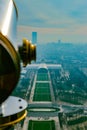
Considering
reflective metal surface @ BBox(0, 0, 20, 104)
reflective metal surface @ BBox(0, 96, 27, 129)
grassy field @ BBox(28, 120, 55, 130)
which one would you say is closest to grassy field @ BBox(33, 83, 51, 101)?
grassy field @ BBox(28, 120, 55, 130)

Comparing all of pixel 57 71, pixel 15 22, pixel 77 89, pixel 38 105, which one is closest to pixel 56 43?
pixel 57 71

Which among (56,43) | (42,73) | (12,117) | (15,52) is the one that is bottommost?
(12,117)

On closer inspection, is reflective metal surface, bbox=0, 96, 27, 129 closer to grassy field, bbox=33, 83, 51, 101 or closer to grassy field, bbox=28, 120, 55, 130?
grassy field, bbox=28, 120, 55, 130

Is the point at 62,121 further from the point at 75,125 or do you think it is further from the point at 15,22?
the point at 15,22

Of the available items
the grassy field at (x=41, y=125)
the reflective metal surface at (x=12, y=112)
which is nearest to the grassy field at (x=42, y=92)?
the grassy field at (x=41, y=125)

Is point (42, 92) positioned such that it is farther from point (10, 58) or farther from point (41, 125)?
point (10, 58)

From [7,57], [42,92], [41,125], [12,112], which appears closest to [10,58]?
[7,57]

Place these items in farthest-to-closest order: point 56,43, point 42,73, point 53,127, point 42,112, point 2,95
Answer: point 56,43, point 42,73, point 42,112, point 53,127, point 2,95
